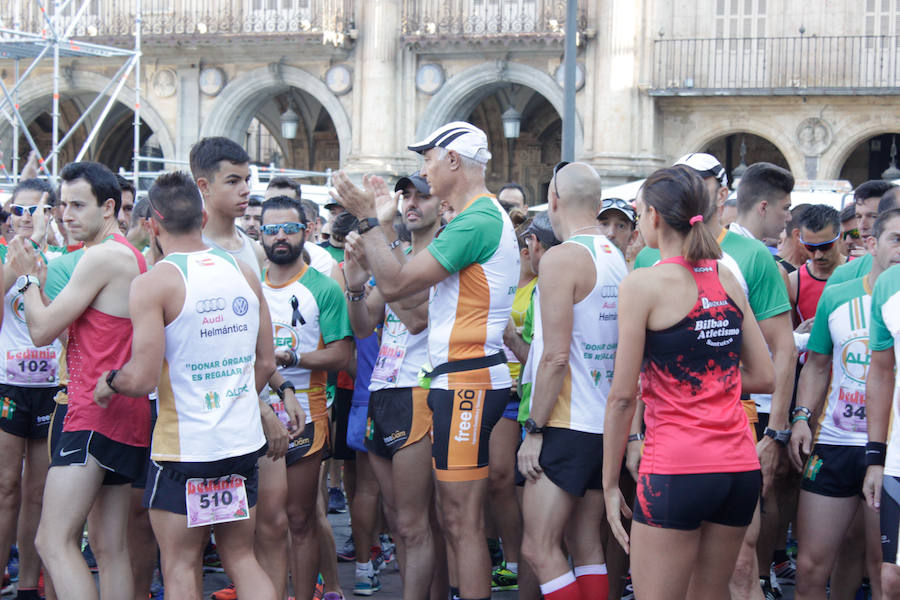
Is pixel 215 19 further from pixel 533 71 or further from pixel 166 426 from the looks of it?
pixel 166 426

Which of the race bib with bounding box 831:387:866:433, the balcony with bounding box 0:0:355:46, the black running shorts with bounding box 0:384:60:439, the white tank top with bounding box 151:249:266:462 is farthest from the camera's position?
the balcony with bounding box 0:0:355:46

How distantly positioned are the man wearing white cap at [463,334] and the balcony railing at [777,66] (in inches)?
664

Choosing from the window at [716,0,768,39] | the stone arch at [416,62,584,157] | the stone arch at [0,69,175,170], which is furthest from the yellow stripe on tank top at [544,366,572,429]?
the stone arch at [0,69,175,170]

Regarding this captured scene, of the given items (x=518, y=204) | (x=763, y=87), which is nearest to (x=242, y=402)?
(x=518, y=204)

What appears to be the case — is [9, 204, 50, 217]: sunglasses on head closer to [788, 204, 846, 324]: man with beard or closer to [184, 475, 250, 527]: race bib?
[184, 475, 250, 527]: race bib

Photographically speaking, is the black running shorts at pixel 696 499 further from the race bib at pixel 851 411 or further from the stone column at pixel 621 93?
the stone column at pixel 621 93

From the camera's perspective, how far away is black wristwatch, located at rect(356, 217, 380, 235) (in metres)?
4.76

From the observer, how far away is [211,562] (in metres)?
7.19

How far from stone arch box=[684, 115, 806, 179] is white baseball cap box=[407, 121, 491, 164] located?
16.5 m

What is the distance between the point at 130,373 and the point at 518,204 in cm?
510

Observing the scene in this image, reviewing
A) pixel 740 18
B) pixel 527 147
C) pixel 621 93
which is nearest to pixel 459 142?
pixel 621 93

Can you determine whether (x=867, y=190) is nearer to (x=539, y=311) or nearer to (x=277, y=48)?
(x=539, y=311)

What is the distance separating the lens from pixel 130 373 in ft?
13.8

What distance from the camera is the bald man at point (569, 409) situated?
4.60m
